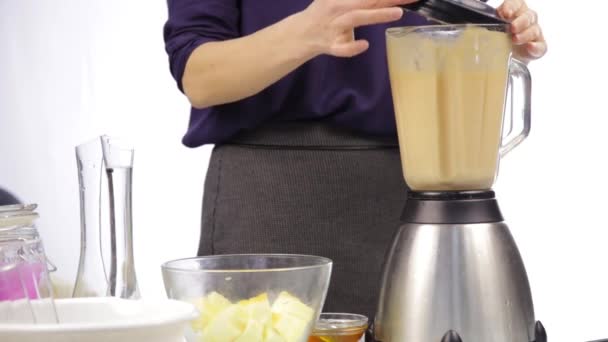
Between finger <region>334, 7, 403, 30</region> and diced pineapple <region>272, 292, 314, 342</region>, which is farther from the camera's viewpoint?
finger <region>334, 7, 403, 30</region>

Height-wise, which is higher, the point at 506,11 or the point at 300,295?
the point at 506,11

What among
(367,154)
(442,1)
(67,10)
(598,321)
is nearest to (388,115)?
(367,154)

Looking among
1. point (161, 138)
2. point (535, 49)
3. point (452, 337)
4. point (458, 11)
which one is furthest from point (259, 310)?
point (161, 138)

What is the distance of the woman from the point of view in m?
1.06

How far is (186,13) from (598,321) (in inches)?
60.7

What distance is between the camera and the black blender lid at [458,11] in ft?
2.42

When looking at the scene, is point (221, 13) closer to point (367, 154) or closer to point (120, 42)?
point (367, 154)

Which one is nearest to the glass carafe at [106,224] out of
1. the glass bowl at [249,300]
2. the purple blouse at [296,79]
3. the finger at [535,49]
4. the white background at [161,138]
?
the glass bowl at [249,300]

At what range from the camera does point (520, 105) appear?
0.81m

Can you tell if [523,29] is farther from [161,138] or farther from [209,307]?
[161,138]

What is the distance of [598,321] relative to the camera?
2.21m

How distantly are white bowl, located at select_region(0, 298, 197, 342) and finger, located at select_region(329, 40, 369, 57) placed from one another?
40 centimetres

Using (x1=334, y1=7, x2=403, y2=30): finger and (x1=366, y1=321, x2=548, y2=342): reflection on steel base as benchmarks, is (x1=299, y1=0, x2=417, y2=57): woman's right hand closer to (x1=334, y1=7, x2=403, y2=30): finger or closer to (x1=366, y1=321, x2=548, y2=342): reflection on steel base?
(x1=334, y1=7, x2=403, y2=30): finger

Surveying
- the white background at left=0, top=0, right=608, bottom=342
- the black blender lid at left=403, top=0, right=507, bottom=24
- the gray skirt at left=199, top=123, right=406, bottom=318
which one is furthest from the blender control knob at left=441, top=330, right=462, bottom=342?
the white background at left=0, top=0, right=608, bottom=342
